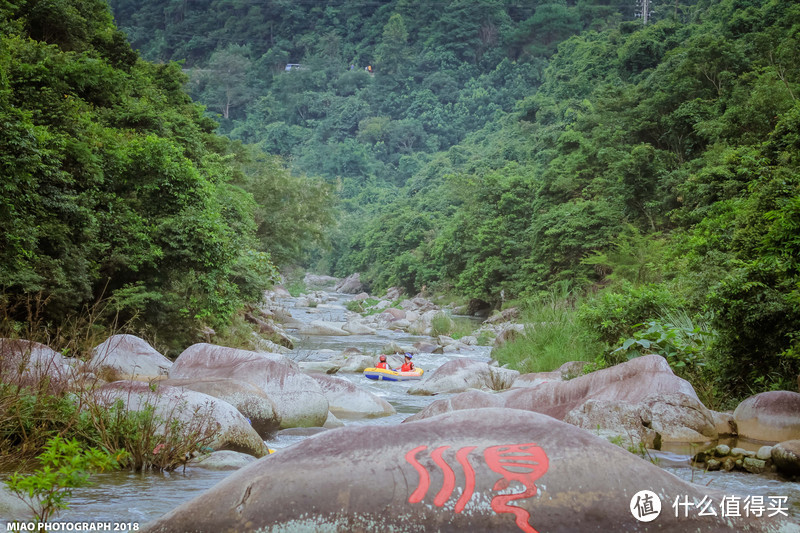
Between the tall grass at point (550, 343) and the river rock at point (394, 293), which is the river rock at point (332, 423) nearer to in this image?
the tall grass at point (550, 343)

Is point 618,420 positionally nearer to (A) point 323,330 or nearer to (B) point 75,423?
(B) point 75,423

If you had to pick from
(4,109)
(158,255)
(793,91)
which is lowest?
(158,255)

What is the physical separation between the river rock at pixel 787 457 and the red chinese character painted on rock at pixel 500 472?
3.23 metres

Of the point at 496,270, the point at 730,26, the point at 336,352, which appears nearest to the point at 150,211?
the point at 336,352

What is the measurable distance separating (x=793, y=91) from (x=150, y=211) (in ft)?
51.2

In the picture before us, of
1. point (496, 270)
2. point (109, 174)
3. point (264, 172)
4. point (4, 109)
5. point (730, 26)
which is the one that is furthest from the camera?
point (496, 270)

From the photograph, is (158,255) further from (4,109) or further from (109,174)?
(4,109)

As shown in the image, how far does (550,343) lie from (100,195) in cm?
897

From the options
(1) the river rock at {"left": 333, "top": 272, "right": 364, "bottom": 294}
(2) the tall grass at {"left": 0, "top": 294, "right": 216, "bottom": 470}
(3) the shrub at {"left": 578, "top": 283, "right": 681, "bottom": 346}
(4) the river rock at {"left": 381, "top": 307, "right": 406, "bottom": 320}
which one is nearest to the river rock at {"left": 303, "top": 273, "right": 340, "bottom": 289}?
(1) the river rock at {"left": 333, "top": 272, "right": 364, "bottom": 294}

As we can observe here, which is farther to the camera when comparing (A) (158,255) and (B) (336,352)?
(B) (336,352)

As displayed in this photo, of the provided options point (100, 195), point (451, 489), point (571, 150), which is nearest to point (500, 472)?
point (451, 489)

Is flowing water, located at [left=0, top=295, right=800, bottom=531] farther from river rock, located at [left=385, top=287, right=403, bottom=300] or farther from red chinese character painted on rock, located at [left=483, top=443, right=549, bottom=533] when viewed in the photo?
river rock, located at [left=385, top=287, right=403, bottom=300]

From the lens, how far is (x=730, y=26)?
24.1m

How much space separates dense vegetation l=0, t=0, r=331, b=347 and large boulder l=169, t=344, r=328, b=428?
106 centimetres
